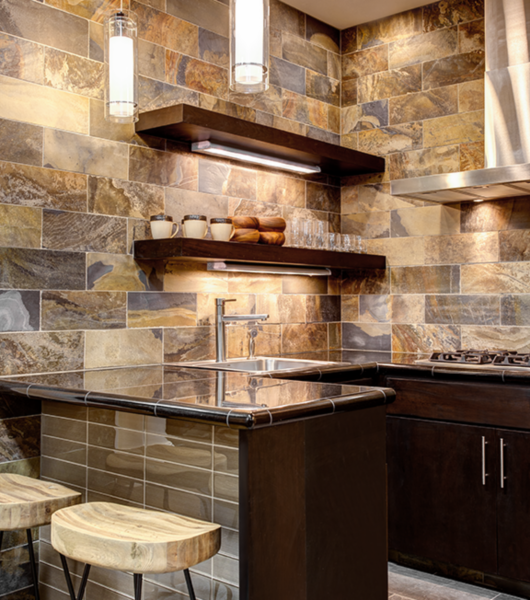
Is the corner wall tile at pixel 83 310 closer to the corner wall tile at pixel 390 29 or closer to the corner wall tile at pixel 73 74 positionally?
the corner wall tile at pixel 73 74

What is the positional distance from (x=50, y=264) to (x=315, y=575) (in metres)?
1.59

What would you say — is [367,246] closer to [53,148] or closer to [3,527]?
[53,148]

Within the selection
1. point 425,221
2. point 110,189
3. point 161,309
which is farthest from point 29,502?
point 425,221

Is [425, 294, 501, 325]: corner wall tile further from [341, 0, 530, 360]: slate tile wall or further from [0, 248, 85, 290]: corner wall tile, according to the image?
[0, 248, 85, 290]: corner wall tile

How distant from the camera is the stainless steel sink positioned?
3085 millimetres

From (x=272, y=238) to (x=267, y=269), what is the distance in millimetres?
254

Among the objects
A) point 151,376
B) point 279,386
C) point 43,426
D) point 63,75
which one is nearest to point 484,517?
point 279,386

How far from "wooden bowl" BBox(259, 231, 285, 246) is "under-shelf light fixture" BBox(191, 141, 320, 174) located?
0.44 m

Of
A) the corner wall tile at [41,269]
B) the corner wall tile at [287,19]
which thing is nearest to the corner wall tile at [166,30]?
the corner wall tile at [287,19]

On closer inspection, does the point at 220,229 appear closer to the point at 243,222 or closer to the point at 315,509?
the point at 243,222

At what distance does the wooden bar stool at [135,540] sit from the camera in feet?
5.14

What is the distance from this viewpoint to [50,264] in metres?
2.68

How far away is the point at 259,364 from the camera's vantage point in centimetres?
350

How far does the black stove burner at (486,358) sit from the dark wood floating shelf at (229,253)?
29.9 inches
